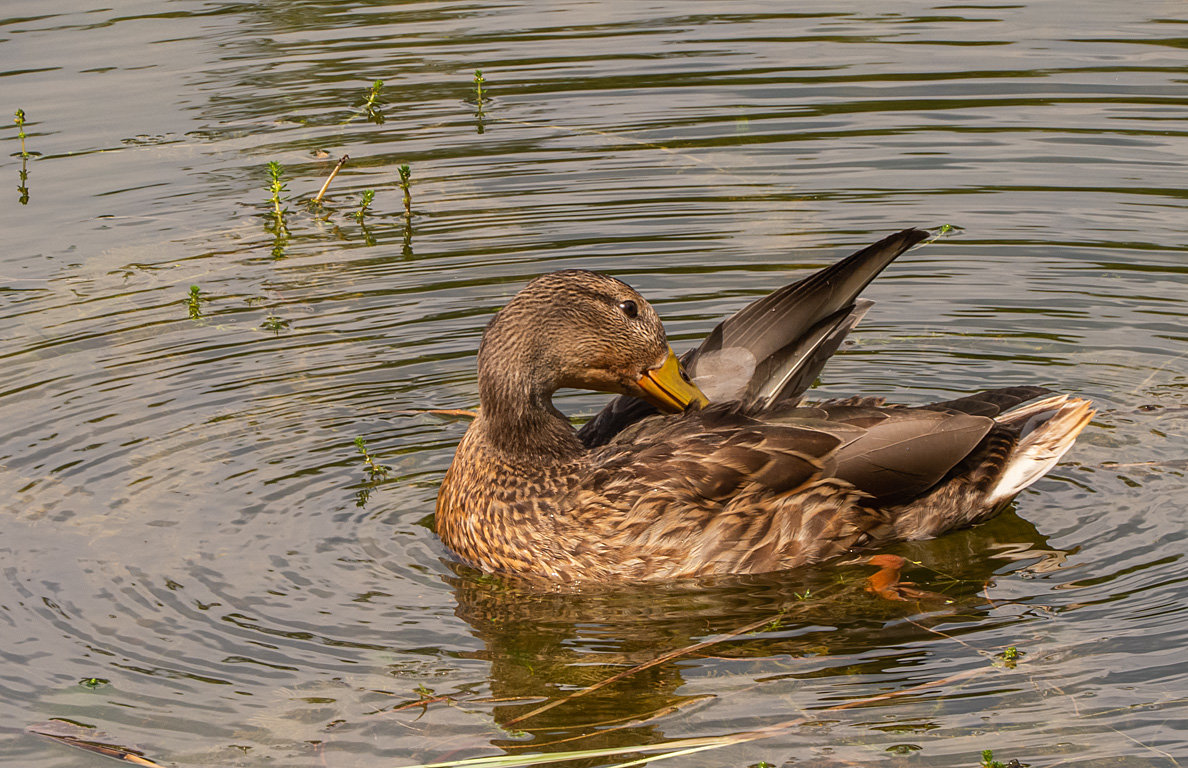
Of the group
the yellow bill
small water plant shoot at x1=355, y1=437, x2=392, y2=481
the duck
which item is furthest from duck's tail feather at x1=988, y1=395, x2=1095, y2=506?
small water plant shoot at x1=355, y1=437, x2=392, y2=481

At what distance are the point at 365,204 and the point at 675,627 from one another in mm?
5208

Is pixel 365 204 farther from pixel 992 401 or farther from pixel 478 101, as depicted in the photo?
pixel 992 401

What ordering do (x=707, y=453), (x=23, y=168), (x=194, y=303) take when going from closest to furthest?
1. (x=707, y=453)
2. (x=194, y=303)
3. (x=23, y=168)

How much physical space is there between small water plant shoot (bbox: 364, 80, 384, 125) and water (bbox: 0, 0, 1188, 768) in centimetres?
23

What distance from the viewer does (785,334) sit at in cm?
726

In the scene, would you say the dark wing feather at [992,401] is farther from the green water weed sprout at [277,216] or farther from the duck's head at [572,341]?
the green water weed sprout at [277,216]

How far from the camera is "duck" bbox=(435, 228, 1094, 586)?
695cm

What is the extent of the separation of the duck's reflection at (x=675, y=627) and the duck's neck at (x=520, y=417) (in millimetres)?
603

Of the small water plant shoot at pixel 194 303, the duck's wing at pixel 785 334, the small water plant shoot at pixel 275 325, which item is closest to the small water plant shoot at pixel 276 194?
the small water plant shoot at pixel 194 303

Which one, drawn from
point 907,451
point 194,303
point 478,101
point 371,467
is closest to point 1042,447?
point 907,451

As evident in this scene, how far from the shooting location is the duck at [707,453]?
695cm

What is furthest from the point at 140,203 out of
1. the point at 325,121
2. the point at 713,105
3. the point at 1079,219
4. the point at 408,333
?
the point at 1079,219

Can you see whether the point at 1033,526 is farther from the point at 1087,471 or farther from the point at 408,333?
the point at 408,333

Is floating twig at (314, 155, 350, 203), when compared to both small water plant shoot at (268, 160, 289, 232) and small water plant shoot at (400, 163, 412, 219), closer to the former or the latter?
small water plant shoot at (268, 160, 289, 232)
